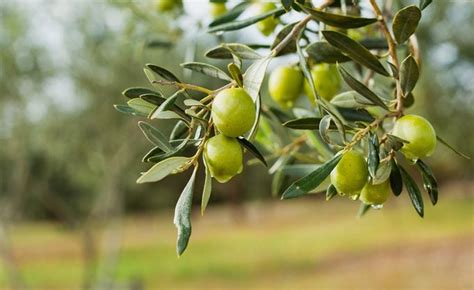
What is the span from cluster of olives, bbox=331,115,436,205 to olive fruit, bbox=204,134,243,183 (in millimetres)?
116

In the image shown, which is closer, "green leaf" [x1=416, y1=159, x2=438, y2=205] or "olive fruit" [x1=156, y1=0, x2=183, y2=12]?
"green leaf" [x1=416, y1=159, x2=438, y2=205]

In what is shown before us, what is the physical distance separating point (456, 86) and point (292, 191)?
1455 centimetres

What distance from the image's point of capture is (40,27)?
27.0 feet

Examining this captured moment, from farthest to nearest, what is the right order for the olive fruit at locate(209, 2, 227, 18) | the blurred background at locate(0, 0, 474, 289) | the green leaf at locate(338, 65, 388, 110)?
the blurred background at locate(0, 0, 474, 289)
the olive fruit at locate(209, 2, 227, 18)
the green leaf at locate(338, 65, 388, 110)

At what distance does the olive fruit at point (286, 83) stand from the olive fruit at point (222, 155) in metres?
0.32

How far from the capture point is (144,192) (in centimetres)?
2675

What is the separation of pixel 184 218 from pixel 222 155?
78mm

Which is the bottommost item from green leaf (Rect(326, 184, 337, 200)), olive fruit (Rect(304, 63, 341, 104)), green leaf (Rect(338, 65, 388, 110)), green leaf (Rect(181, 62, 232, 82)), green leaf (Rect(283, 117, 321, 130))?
green leaf (Rect(326, 184, 337, 200))

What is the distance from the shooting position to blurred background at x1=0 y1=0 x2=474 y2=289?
8219mm

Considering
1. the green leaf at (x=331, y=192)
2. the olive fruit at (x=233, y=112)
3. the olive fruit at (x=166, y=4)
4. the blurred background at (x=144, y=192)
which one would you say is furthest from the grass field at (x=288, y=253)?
the olive fruit at (x=233, y=112)

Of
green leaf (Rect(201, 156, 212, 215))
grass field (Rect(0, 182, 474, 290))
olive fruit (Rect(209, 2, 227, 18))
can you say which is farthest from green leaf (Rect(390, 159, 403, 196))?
grass field (Rect(0, 182, 474, 290))

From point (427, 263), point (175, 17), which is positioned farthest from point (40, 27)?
point (427, 263)

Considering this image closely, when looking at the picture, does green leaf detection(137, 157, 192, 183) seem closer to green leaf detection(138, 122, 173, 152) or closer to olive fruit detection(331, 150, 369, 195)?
green leaf detection(138, 122, 173, 152)

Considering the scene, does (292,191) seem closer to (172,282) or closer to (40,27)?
(40,27)
